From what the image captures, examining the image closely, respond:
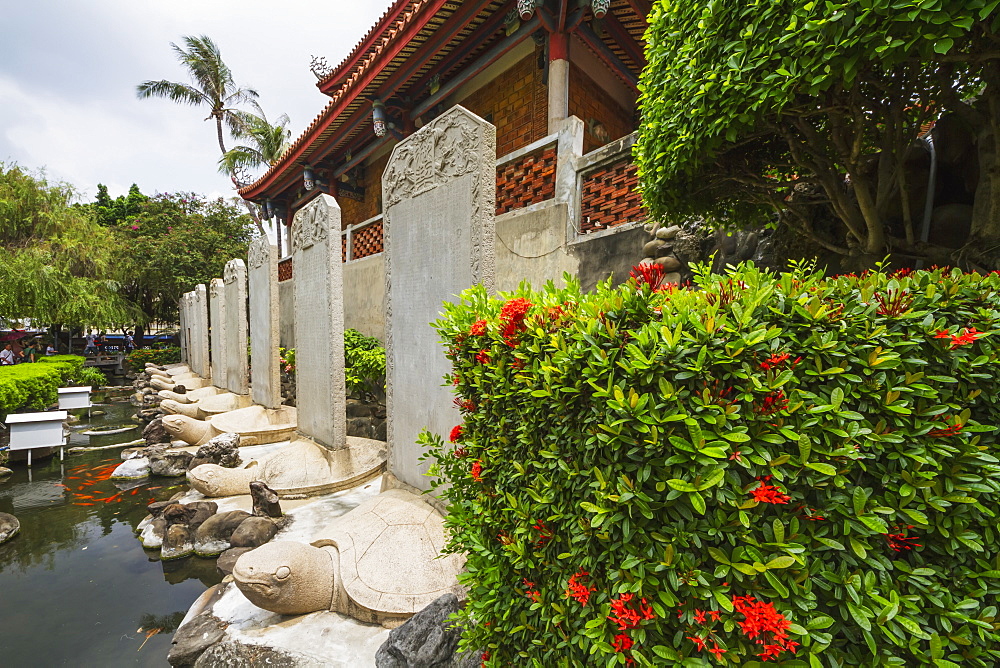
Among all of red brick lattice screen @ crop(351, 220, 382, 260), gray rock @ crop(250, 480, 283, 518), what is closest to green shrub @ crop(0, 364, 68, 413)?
red brick lattice screen @ crop(351, 220, 382, 260)

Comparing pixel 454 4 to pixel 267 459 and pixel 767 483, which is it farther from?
pixel 767 483

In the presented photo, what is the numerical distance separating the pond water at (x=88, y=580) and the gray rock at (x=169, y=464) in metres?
0.17

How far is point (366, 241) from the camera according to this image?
891cm

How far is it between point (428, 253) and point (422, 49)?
209 inches

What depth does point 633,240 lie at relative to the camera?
423cm

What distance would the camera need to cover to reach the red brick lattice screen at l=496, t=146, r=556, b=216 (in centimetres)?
504

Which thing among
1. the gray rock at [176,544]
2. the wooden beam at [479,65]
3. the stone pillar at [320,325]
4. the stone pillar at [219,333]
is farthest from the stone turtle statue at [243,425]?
the wooden beam at [479,65]

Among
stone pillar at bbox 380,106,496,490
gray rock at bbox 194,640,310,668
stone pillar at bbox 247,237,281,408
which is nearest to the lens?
gray rock at bbox 194,640,310,668

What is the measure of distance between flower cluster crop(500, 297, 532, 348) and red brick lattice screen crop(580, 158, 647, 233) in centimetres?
290

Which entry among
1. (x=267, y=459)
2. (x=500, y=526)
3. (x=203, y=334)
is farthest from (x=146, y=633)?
(x=203, y=334)

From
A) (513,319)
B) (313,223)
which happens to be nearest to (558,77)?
(313,223)

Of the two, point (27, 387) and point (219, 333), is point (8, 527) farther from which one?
point (219, 333)

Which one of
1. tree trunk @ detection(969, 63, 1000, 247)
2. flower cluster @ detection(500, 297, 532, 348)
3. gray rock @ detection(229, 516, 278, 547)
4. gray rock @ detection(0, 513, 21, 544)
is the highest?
tree trunk @ detection(969, 63, 1000, 247)

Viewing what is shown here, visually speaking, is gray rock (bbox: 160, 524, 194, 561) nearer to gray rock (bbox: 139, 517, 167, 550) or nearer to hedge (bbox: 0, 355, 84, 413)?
gray rock (bbox: 139, 517, 167, 550)
